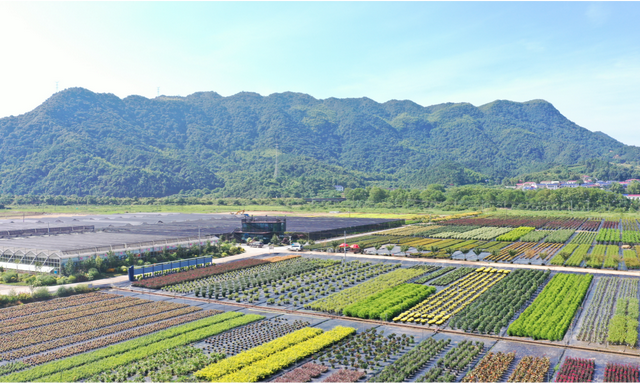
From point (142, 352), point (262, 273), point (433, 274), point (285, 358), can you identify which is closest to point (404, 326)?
point (285, 358)

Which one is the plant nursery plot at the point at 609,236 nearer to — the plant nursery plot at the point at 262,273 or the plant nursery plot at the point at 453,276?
the plant nursery plot at the point at 453,276

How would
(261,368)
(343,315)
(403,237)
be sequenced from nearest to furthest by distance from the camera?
1. (261,368)
2. (343,315)
3. (403,237)

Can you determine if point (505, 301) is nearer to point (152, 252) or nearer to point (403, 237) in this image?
point (152, 252)

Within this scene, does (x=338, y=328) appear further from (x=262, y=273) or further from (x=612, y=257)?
(x=612, y=257)

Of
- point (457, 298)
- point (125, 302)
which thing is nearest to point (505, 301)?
point (457, 298)

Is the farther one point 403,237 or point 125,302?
point 403,237

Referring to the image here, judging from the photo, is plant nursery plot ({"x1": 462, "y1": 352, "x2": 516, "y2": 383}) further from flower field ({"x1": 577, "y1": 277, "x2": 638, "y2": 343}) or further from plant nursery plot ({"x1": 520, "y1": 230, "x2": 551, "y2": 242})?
plant nursery plot ({"x1": 520, "y1": 230, "x2": 551, "y2": 242})

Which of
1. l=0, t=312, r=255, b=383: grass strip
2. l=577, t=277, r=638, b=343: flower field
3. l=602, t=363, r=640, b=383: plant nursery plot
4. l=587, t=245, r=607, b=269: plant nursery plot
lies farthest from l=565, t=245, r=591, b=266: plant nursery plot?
l=0, t=312, r=255, b=383: grass strip
